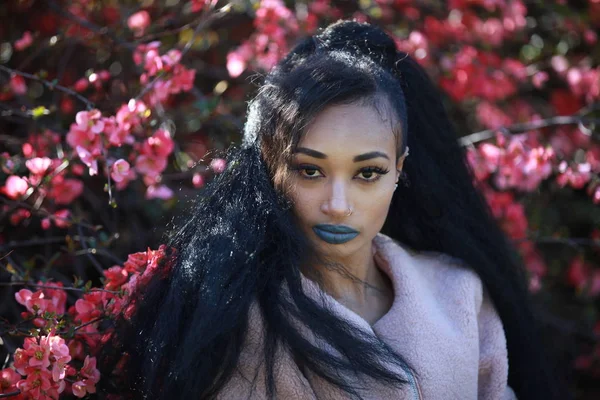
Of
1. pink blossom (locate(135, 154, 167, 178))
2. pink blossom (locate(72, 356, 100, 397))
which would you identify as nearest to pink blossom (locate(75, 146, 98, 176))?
pink blossom (locate(135, 154, 167, 178))

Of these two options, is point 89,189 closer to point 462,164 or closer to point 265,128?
point 265,128

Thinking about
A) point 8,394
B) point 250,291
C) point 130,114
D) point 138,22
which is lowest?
point 8,394

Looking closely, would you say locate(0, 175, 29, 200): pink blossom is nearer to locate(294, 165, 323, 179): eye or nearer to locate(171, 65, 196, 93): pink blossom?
locate(171, 65, 196, 93): pink blossom

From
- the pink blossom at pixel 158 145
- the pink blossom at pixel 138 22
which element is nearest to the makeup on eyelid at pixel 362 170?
the pink blossom at pixel 158 145

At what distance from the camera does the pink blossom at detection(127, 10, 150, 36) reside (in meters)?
2.20

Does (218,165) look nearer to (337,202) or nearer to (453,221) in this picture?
(337,202)

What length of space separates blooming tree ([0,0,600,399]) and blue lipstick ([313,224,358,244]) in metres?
0.32

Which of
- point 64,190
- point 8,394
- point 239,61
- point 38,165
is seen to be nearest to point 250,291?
point 8,394

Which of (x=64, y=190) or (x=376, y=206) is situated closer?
(x=376, y=206)

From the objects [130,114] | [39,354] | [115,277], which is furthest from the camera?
[130,114]

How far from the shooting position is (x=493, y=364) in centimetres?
177

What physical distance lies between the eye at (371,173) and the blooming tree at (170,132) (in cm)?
35

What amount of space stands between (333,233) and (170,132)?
789 millimetres

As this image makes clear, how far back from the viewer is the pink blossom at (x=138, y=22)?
7.22 ft
